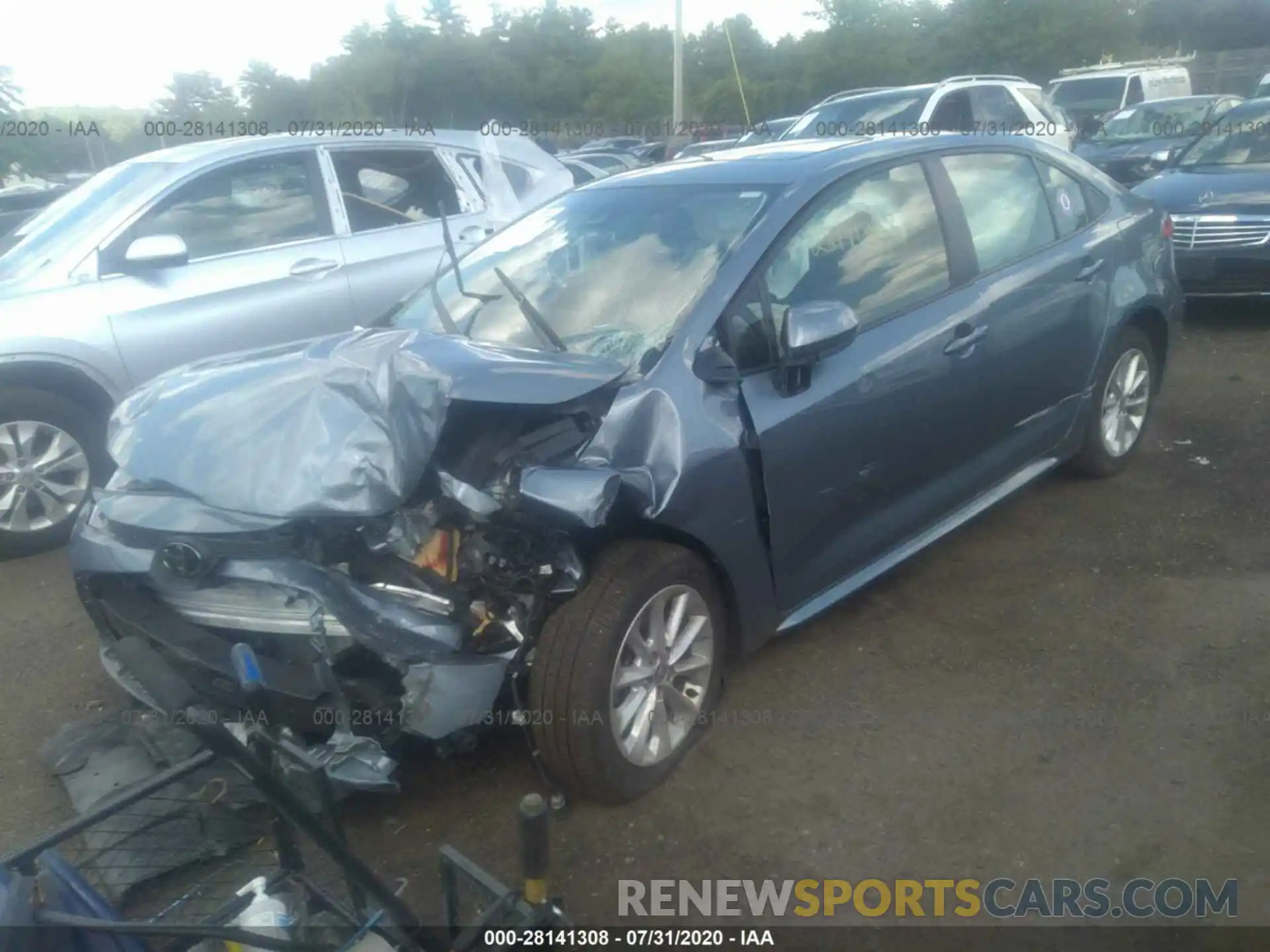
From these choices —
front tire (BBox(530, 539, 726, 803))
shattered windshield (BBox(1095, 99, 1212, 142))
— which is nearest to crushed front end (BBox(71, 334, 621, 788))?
→ front tire (BBox(530, 539, 726, 803))

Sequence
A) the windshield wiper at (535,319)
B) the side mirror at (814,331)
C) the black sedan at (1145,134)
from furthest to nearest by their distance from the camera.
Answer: the black sedan at (1145,134) < the windshield wiper at (535,319) < the side mirror at (814,331)

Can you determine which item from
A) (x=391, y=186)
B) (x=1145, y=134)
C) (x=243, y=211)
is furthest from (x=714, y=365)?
(x=1145, y=134)

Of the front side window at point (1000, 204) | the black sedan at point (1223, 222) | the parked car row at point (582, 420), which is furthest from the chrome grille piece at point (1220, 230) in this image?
the front side window at point (1000, 204)

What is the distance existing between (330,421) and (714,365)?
1.12 metres

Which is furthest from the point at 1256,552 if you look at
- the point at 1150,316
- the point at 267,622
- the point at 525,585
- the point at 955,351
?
the point at 267,622

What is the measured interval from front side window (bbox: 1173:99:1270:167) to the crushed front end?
811cm

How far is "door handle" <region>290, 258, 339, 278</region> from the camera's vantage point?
5652 millimetres

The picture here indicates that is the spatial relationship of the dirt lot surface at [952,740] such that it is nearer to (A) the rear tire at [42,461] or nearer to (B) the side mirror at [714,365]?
(A) the rear tire at [42,461]

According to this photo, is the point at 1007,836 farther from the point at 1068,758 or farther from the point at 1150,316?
the point at 1150,316

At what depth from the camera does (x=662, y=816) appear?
3018 millimetres

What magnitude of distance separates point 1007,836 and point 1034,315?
2187 mm

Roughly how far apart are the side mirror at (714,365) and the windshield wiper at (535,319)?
47 centimetres

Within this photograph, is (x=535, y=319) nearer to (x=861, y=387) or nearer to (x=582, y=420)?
(x=582, y=420)

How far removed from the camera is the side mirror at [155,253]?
16.6ft
